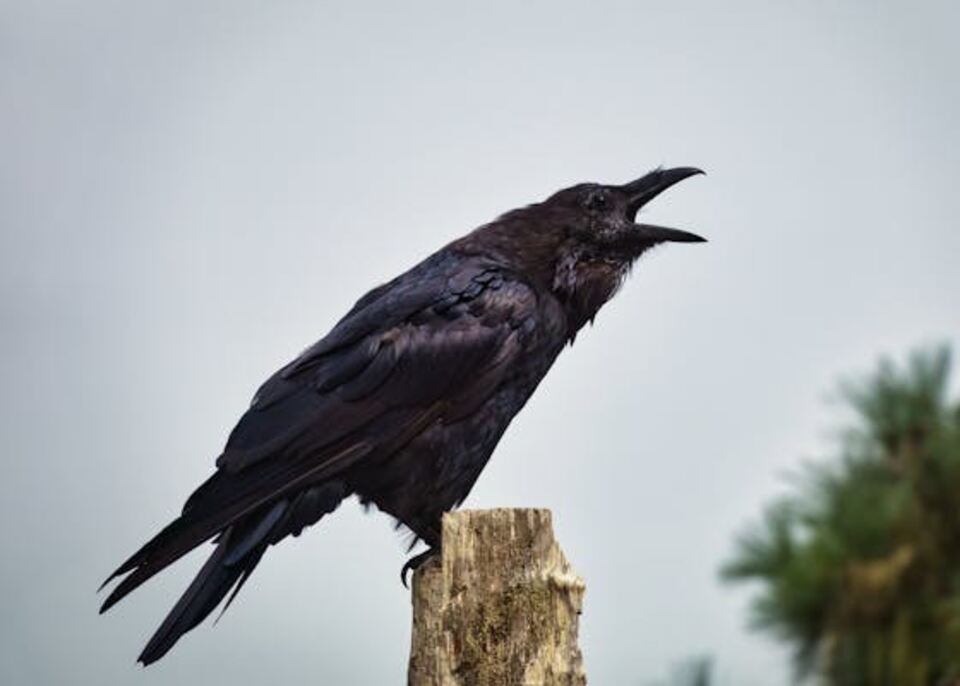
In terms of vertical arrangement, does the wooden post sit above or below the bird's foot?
below

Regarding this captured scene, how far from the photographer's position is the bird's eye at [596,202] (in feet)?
23.5

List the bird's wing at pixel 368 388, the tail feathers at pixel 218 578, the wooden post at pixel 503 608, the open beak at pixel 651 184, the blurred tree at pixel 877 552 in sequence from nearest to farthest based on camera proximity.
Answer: the blurred tree at pixel 877 552, the wooden post at pixel 503 608, the tail feathers at pixel 218 578, the bird's wing at pixel 368 388, the open beak at pixel 651 184

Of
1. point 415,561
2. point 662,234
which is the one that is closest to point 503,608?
point 415,561

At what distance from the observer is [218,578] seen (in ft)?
19.5

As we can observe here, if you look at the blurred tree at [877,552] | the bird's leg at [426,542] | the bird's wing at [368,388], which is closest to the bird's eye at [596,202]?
the bird's wing at [368,388]

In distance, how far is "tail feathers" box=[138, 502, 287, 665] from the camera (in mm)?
5777

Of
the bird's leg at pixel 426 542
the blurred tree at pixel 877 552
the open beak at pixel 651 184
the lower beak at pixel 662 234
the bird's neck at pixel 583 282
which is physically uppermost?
the open beak at pixel 651 184

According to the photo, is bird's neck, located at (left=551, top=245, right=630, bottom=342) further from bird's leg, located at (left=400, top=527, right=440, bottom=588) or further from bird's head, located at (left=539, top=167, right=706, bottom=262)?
bird's leg, located at (left=400, top=527, right=440, bottom=588)

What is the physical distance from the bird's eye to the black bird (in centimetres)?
6

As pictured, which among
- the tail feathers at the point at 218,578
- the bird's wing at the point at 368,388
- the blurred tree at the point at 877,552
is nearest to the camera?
the blurred tree at the point at 877,552

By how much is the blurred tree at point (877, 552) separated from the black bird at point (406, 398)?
112 inches

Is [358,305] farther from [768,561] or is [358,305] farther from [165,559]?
[768,561]

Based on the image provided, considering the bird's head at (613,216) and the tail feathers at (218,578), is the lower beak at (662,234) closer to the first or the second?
the bird's head at (613,216)

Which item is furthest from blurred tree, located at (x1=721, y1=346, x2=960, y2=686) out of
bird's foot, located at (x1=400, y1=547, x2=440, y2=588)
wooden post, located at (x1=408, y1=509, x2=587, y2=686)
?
bird's foot, located at (x1=400, y1=547, x2=440, y2=588)
